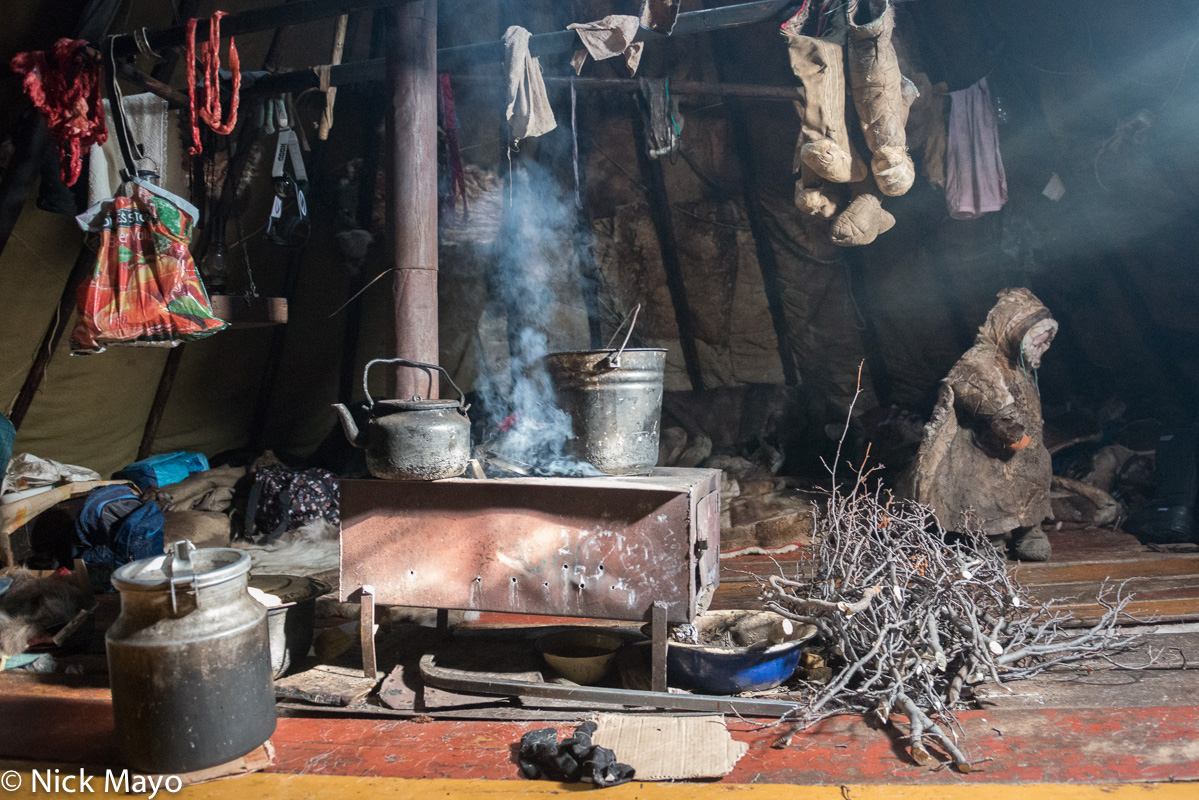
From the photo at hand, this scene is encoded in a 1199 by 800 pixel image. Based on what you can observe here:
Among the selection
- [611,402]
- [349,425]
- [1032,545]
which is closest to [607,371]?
[611,402]

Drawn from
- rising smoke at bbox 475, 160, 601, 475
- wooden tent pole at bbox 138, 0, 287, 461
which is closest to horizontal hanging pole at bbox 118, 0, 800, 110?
wooden tent pole at bbox 138, 0, 287, 461

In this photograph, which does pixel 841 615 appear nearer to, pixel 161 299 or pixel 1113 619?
pixel 1113 619

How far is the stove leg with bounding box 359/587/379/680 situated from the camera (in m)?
2.85

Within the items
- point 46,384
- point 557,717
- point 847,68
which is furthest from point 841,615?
point 46,384

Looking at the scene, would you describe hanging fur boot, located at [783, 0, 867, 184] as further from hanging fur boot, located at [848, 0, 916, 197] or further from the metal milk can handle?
the metal milk can handle

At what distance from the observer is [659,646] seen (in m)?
2.62

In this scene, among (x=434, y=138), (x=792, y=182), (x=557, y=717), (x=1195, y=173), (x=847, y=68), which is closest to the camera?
(x=557, y=717)

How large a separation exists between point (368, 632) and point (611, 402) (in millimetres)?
1308

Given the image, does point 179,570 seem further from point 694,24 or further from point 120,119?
point 694,24

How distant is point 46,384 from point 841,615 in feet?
16.1

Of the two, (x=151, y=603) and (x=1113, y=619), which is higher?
(x=151, y=603)

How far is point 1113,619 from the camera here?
2.98m

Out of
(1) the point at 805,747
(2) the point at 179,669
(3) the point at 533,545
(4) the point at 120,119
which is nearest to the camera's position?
(2) the point at 179,669

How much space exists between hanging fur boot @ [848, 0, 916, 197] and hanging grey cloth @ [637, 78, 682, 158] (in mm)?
1163
